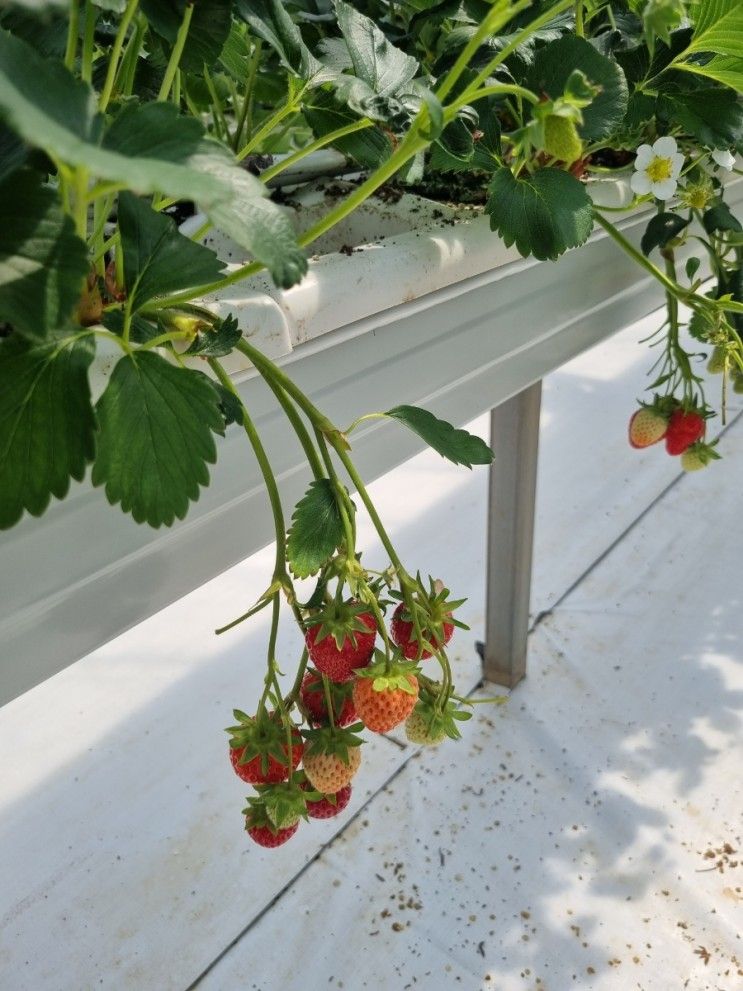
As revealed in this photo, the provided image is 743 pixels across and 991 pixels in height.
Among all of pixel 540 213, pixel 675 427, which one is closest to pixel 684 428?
pixel 675 427

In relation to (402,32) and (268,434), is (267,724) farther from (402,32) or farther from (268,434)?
(402,32)

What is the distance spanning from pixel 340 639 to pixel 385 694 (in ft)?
0.10

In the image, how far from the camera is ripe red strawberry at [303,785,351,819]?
0.43m

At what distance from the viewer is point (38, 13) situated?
0.24 meters

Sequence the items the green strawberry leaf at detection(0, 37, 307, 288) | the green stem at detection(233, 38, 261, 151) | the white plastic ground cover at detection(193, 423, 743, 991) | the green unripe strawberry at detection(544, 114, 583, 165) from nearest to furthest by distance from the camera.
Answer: the green strawberry leaf at detection(0, 37, 307, 288), the green unripe strawberry at detection(544, 114, 583, 165), the green stem at detection(233, 38, 261, 151), the white plastic ground cover at detection(193, 423, 743, 991)

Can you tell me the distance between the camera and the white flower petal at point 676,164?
587mm

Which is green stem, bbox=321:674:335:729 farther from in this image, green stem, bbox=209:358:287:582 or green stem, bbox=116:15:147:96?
green stem, bbox=116:15:147:96

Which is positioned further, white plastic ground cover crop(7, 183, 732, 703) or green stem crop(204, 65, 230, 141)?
green stem crop(204, 65, 230, 141)

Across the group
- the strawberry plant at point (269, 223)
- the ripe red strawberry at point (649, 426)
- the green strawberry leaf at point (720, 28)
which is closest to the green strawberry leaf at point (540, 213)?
the strawberry plant at point (269, 223)

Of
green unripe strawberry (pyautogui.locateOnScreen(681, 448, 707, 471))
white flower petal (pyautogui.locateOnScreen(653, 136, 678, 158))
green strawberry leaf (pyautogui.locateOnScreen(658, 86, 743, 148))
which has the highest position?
green strawberry leaf (pyautogui.locateOnScreen(658, 86, 743, 148))

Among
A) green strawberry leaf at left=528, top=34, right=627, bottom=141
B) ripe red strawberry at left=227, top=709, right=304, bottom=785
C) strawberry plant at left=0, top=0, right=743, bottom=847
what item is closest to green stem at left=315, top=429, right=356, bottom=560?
strawberry plant at left=0, top=0, right=743, bottom=847

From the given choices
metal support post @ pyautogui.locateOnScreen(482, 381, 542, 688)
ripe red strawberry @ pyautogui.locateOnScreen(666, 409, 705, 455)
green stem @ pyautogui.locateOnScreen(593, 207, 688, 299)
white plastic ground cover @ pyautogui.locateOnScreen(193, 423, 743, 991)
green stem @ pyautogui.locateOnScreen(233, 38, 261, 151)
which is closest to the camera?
green stem @ pyautogui.locateOnScreen(233, 38, 261, 151)

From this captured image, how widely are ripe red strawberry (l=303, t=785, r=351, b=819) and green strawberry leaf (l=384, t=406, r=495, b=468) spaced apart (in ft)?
0.58

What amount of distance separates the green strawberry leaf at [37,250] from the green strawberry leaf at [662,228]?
56 cm
